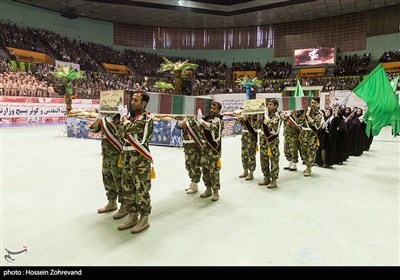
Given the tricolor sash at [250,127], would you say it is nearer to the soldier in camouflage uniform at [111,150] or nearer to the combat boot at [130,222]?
the soldier in camouflage uniform at [111,150]

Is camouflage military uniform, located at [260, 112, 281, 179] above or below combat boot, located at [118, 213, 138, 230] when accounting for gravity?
→ above

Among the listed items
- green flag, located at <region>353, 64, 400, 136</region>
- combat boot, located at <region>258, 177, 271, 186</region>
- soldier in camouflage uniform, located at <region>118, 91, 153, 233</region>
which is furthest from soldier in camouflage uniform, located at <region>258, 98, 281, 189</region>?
green flag, located at <region>353, 64, 400, 136</region>

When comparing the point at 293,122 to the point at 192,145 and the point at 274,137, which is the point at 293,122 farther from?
the point at 192,145

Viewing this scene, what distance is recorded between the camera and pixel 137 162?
2.84m

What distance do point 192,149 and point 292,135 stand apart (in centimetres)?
277

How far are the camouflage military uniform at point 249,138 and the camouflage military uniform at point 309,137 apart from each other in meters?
1.32

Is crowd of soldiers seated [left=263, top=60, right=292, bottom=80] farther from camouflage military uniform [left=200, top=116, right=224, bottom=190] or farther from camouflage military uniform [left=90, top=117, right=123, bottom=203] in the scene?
camouflage military uniform [left=90, top=117, right=123, bottom=203]

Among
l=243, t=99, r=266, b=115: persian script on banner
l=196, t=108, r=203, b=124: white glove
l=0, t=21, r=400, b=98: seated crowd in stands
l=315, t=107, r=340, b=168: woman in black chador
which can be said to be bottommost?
l=315, t=107, r=340, b=168: woman in black chador

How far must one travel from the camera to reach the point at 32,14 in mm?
23266

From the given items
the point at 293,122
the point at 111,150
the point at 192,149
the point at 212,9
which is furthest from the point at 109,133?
the point at 212,9

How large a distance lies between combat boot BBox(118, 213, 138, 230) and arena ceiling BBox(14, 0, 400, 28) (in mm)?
22536

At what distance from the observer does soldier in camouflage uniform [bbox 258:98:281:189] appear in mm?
4520

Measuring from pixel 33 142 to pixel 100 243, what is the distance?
732cm
